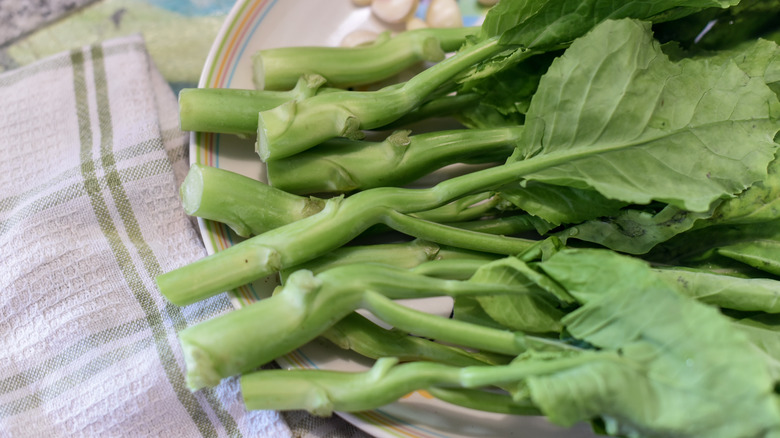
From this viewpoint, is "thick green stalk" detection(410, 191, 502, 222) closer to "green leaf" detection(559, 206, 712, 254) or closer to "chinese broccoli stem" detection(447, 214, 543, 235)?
"chinese broccoli stem" detection(447, 214, 543, 235)

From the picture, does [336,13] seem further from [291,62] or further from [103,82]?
[103,82]

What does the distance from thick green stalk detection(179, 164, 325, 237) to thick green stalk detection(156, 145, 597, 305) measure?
0.21 feet

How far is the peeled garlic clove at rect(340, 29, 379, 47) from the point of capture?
53.2 inches

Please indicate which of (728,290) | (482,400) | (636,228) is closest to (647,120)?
(636,228)

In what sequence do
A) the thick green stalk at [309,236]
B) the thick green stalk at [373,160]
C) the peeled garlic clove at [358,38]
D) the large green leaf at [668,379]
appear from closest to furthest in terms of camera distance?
1. the large green leaf at [668,379]
2. the thick green stalk at [309,236]
3. the thick green stalk at [373,160]
4. the peeled garlic clove at [358,38]

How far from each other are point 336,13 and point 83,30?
68 cm

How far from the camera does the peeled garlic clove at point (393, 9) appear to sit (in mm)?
1380

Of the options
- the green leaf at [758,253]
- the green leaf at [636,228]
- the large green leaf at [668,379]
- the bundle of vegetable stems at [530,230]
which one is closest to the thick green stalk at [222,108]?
the bundle of vegetable stems at [530,230]

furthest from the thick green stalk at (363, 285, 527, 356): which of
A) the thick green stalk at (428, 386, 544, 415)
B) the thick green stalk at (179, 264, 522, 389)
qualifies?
the thick green stalk at (428, 386, 544, 415)

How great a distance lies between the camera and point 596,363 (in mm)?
787

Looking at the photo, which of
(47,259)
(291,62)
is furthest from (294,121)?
(47,259)

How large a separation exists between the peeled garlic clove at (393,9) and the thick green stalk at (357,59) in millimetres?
135

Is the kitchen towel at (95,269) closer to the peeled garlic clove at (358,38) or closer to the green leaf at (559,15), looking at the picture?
the peeled garlic clove at (358,38)

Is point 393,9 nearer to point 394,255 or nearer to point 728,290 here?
point 394,255
